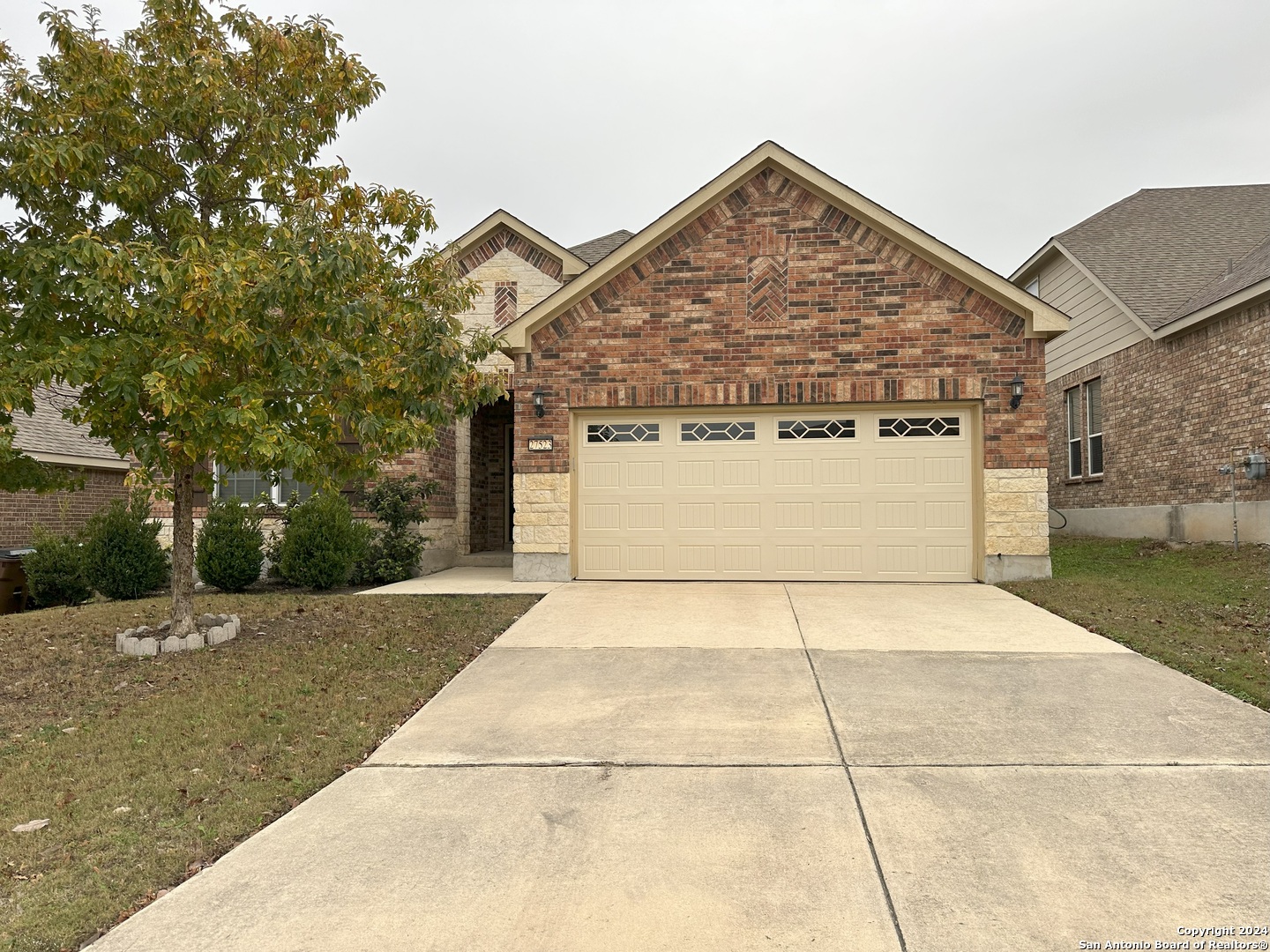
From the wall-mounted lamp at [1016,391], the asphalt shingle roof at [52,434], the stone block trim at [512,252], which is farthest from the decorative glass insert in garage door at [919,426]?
the asphalt shingle roof at [52,434]

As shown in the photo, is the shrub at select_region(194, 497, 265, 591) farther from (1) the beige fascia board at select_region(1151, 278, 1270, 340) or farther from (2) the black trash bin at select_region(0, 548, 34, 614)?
(1) the beige fascia board at select_region(1151, 278, 1270, 340)

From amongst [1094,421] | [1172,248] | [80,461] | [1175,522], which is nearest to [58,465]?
[80,461]

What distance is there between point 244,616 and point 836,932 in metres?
8.59

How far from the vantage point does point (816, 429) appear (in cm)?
1202

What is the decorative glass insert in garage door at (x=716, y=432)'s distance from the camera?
1216cm

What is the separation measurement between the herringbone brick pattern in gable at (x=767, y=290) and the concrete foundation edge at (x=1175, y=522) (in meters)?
7.78

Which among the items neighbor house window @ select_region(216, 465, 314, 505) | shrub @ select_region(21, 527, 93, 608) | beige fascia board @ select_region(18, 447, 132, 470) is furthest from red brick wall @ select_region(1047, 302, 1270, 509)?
beige fascia board @ select_region(18, 447, 132, 470)

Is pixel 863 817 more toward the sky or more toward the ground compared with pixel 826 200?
more toward the ground

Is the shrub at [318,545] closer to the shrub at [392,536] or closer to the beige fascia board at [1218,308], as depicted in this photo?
the shrub at [392,536]

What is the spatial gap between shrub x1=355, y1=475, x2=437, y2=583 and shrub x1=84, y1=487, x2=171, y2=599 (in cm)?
292

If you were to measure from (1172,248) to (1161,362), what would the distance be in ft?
13.4

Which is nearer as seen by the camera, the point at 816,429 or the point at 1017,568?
the point at 1017,568

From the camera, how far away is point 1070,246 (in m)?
18.4

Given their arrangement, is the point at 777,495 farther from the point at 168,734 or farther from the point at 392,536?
the point at 168,734
